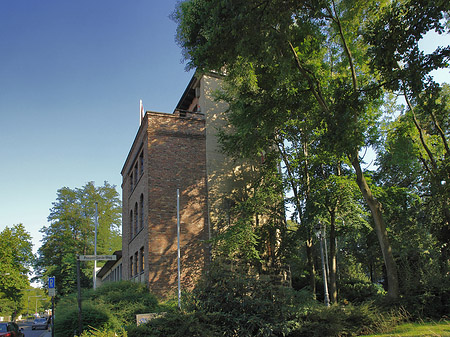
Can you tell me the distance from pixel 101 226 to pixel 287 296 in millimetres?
46542

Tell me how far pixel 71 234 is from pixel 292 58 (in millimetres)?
42201

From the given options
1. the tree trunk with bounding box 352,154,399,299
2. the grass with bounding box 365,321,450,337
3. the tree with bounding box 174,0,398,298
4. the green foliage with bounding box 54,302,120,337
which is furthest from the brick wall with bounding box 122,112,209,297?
the grass with bounding box 365,321,450,337

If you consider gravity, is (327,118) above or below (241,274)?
above

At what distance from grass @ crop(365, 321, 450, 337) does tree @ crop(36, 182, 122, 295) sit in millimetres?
41406

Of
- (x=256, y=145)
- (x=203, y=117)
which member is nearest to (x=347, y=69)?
(x=256, y=145)

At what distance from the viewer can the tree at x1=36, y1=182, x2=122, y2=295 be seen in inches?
1860

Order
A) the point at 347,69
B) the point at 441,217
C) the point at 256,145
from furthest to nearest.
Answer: the point at 441,217 < the point at 256,145 < the point at 347,69

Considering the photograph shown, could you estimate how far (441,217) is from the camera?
2464 cm

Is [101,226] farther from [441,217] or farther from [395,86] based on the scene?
[395,86]

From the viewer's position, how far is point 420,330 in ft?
35.3

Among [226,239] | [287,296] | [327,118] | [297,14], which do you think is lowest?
[287,296]

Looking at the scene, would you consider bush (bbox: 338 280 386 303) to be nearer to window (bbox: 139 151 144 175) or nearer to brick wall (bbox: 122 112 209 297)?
brick wall (bbox: 122 112 209 297)

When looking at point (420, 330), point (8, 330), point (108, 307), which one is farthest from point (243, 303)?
point (8, 330)

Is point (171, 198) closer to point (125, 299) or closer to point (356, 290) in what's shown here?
point (125, 299)
